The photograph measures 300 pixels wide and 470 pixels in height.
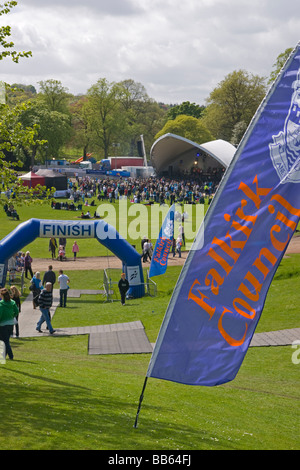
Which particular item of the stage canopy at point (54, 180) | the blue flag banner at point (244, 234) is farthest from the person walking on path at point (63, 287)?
the stage canopy at point (54, 180)

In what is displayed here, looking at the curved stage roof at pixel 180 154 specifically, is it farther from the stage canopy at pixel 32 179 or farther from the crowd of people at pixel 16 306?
the crowd of people at pixel 16 306

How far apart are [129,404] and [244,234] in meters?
4.75

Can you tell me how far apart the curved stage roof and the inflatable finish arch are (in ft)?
148

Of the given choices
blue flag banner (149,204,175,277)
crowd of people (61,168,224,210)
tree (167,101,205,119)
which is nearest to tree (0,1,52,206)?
blue flag banner (149,204,175,277)

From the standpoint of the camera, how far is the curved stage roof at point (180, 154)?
69.6m

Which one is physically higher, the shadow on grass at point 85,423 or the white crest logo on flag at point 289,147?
the white crest logo on flag at point 289,147

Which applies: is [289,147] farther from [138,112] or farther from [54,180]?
[138,112]

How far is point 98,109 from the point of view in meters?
99.0

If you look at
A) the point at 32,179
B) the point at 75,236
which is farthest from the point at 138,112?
the point at 75,236

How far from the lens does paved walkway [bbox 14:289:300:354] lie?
1570 centimetres

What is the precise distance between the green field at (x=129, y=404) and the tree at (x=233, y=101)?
76428 mm

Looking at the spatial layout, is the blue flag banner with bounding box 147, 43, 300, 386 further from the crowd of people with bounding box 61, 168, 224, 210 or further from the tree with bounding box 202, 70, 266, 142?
the tree with bounding box 202, 70, 266, 142
